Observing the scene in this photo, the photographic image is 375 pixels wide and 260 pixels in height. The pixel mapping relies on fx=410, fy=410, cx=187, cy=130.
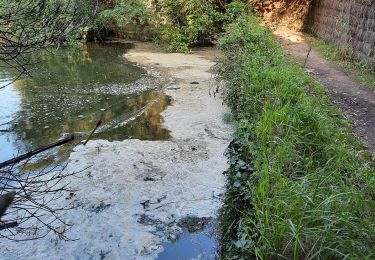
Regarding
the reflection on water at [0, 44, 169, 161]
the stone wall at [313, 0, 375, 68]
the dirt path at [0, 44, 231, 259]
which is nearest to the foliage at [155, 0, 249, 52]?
the reflection on water at [0, 44, 169, 161]

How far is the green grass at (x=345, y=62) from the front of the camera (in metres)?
7.65

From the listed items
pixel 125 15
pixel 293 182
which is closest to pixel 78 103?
pixel 293 182

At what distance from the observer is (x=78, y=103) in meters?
7.98

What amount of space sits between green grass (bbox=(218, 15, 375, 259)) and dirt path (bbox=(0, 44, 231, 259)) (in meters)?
0.71

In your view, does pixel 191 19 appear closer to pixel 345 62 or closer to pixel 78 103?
pixel 345 62

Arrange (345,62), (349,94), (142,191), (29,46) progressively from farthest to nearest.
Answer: (345,62) < (349,94) < (142,191) < (29,46)

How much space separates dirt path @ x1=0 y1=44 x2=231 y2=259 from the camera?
3660mm

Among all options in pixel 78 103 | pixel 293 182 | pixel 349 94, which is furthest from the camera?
pixel 78 103

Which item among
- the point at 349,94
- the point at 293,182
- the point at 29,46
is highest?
the point at 29,46

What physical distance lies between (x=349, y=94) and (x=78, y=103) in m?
4.93

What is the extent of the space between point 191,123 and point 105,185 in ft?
7.69

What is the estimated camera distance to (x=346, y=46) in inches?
374

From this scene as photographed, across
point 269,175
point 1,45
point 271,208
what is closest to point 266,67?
point 269,175

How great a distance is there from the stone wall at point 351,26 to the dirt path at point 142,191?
3.76m
